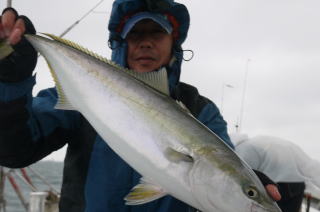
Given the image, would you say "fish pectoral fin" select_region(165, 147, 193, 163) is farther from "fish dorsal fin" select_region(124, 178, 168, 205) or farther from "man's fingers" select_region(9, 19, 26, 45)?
"man's fingers" select_region(9, 19, 26, 45)

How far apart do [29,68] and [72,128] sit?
641 mm

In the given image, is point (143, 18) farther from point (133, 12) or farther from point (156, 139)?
point (156, 139)

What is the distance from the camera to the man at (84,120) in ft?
9.29

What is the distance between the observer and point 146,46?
3.35 meters

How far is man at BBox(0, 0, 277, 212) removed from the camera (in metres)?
2.83

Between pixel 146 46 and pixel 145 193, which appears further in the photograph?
pixel 146 46

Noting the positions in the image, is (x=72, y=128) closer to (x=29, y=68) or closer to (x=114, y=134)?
(x=29, y=68)

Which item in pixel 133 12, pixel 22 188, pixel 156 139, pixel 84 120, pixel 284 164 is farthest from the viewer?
pixel 22 188

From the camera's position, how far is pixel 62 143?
10.8 ft

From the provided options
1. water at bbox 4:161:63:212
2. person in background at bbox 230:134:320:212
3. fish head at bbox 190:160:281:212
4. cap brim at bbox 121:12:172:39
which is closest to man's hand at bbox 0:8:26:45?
cap brim at bbox 121:12:172:39

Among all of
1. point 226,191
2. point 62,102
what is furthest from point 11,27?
point 226,191

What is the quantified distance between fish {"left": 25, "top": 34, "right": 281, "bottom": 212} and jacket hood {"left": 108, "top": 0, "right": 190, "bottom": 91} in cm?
86

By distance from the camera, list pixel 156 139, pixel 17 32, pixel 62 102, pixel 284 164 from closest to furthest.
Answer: pixel 156 139
pixel 62 102
pixel 17 32
pixel 284 164

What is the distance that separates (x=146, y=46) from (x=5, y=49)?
1.12m
